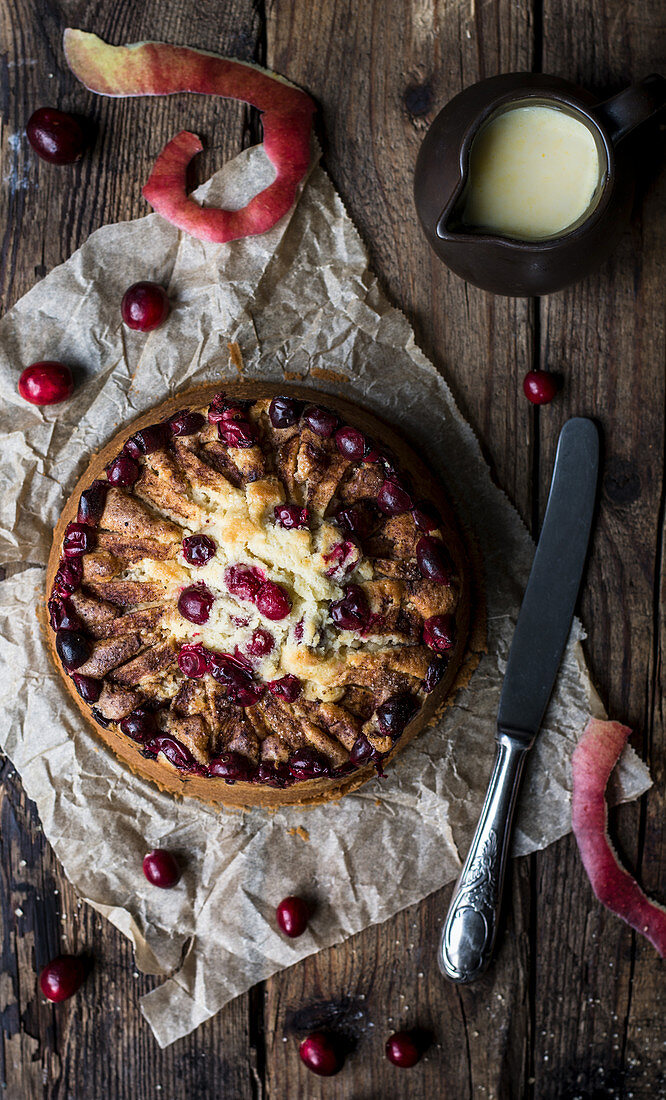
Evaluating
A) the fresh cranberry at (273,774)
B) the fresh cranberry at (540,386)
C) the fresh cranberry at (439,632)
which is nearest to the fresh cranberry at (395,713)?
the fresh cranberry at (439,632)

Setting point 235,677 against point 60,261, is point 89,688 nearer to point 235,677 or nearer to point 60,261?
point 235,677

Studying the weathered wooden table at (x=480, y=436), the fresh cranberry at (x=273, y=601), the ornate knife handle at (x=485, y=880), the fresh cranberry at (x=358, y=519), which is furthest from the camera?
the weathered wooden table at (x=480, y=436)

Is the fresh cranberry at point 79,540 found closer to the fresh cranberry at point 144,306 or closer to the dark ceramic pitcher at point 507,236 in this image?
the fresh cranberry at point 144,306

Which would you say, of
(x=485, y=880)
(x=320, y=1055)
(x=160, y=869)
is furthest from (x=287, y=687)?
(x=320, y=1055)

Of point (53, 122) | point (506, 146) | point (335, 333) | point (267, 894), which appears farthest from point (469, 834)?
point (53, 122)

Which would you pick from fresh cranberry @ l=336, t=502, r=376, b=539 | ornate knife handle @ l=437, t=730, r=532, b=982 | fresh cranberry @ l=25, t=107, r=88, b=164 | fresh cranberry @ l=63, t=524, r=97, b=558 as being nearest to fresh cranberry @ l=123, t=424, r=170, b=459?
fresh cranberry @ l=63, t=524, r=97, b=558

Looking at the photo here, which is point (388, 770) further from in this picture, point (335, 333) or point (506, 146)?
point (506, 146)
